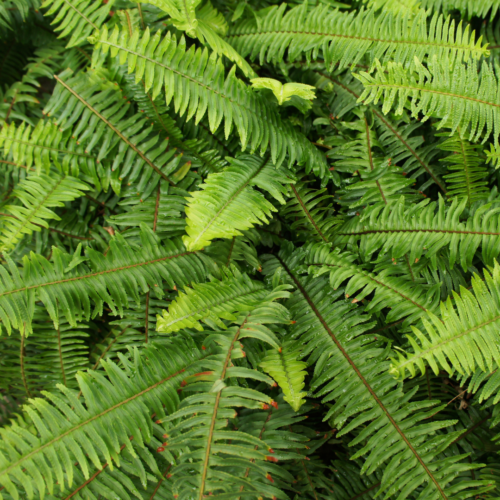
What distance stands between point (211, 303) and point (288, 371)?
1.66 ft

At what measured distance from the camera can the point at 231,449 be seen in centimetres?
153

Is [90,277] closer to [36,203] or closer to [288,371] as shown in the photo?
[36,203]

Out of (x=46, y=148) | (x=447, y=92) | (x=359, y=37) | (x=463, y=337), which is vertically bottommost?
(x=463, y=337)

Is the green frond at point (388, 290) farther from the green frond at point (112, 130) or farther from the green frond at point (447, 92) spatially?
the green frond at point (112, 130)

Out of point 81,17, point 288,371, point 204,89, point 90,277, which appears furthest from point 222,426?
point 81,17

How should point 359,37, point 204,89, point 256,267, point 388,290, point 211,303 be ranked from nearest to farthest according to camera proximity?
point 211,303
point 388,290
point 204,89
point 359,37
point 256,267

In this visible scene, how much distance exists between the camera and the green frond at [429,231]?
6.34 ft

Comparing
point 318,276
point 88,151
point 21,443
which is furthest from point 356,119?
point 21,443

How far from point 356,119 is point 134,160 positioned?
153 centimetres

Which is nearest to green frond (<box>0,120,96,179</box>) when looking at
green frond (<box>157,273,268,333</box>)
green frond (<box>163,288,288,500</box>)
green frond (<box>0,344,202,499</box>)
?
green frond (<box>157,273,268,333</box>)

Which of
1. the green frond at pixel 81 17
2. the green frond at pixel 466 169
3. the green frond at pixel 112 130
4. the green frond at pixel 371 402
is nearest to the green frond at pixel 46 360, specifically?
the green frond at pixel 112 130

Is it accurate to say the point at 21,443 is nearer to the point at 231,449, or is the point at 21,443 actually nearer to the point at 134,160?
the point at 231,449

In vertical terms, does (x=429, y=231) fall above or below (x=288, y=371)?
above

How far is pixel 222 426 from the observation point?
1.58 meters
